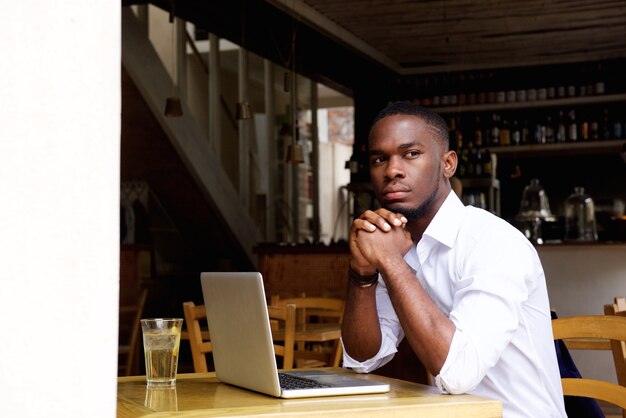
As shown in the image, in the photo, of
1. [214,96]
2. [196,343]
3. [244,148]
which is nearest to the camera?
[196,343]

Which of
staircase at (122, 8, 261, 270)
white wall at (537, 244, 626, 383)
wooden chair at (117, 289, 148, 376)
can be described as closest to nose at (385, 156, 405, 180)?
wooden chair at (117, 289, 148, 376)

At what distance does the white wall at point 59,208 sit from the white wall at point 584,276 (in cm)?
465

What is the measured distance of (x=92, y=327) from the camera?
1.24 meters

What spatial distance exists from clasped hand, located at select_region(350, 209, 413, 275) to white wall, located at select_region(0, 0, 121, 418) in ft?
2.03

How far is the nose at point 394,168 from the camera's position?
1.83 meters

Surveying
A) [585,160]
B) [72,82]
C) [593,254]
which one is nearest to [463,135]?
[585,160]

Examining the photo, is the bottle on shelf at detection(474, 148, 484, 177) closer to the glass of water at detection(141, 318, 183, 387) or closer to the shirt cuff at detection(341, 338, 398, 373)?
the shirt cuff at detection(341, 338, 398, 373)

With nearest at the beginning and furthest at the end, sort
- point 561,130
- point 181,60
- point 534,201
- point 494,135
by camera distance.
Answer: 1. point 534,201
2. point 561,130
3. point 494,135
4. point 181,60

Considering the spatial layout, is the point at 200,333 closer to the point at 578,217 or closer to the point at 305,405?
the point at 305,405

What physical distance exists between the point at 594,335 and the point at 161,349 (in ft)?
3.03

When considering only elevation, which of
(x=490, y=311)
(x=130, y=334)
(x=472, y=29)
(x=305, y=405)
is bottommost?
(x=130, y=334)

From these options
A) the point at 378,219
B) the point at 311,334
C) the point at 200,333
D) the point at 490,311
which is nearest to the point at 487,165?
the point at 311,334

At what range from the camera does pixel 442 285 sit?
1.85 meters

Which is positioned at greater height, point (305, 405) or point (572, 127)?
point (572, 127)
